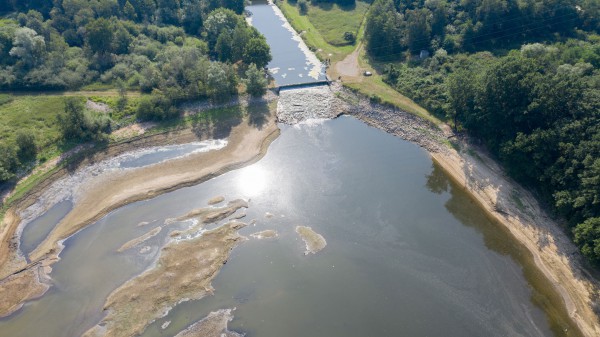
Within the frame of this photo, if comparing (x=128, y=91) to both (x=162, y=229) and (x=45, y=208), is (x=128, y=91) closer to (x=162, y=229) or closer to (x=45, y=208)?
(x=45, y=208)

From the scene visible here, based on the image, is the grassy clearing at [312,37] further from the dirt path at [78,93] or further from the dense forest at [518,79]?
the dirt path at [78,93]

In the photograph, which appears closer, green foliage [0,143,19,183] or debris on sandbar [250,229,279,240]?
debris on sandbar [250,229,279,240]

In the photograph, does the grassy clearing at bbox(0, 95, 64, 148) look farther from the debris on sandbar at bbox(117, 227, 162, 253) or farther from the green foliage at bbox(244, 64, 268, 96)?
the green foliage at bbox(244, 64, 268, 96)

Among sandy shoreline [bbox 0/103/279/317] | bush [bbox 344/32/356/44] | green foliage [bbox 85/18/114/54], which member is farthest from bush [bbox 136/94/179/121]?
bush [bbox 344/32/356/44]

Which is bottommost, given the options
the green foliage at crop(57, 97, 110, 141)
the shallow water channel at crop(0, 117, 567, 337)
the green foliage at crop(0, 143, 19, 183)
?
the shallow water channel at crop(0, 117, 567, 337)

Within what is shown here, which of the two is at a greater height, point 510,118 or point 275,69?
point 275,69

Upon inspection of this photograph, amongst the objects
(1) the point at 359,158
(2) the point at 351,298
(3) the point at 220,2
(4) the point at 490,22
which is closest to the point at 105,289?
(2) the point at 351,298
